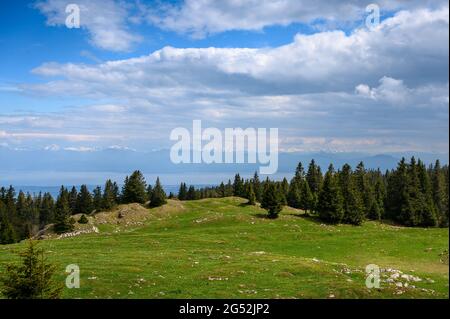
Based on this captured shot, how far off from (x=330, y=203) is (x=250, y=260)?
162 feet

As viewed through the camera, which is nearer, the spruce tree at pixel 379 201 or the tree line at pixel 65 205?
the tree line at pixel 65 205

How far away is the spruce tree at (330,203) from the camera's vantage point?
87875 mm

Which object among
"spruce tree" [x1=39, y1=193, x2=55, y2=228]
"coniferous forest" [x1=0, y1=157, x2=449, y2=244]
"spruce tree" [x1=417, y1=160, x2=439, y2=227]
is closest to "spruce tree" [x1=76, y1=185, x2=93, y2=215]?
"coniferous forest" [x1=0, y1=157, x2=449, y2=244]

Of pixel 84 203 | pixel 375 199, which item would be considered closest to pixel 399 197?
pixel 375 199

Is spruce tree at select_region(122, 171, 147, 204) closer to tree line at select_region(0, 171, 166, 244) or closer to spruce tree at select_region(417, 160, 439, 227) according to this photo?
tree line at select_region(0, 171, 166, 244)

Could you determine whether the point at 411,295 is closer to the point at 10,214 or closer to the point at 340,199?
the point at 340,199

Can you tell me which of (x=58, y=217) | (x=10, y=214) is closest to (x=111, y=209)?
(x=58, y=217)

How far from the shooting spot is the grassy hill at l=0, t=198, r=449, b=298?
30.0 m

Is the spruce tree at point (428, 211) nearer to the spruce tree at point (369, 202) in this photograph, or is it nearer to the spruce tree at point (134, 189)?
the spruce tree at point (369, 202)

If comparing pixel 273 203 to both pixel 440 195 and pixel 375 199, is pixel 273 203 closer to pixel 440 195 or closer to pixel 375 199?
pixel 375 199

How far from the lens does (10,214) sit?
112 meters

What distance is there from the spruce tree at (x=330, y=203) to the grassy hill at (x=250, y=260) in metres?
3.89

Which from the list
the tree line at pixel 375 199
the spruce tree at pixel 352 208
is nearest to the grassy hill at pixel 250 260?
the spruce tree at pixel 352 208
